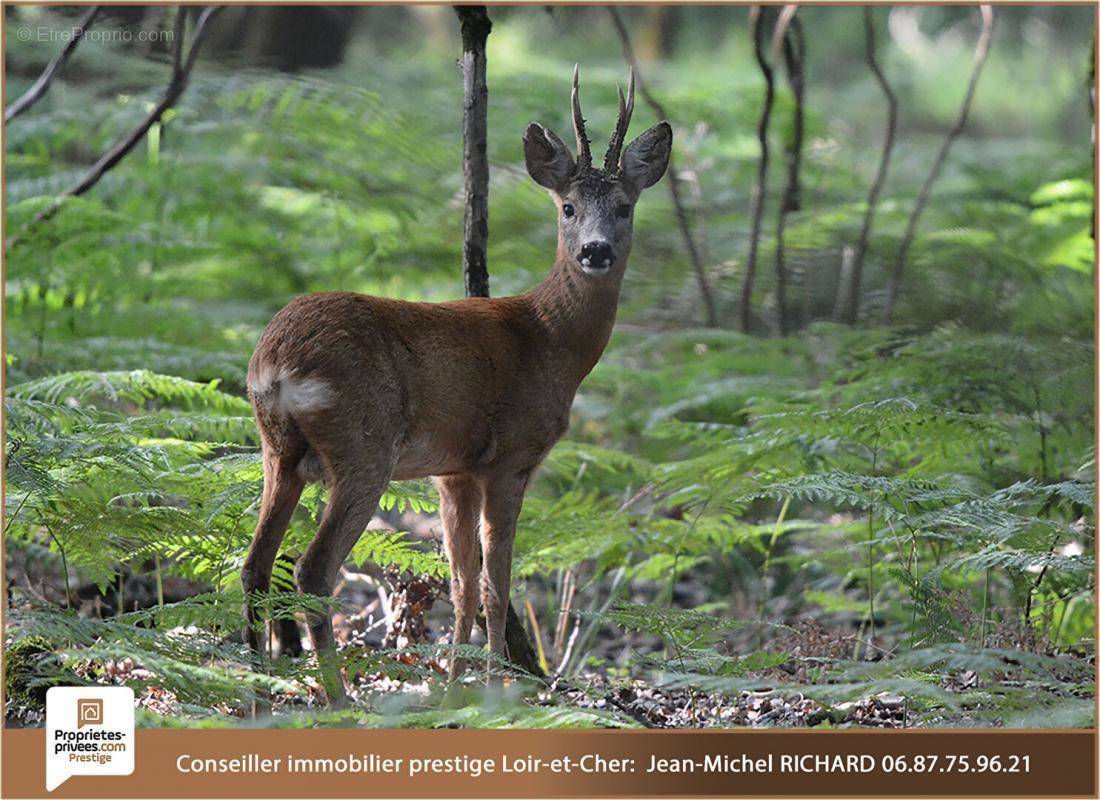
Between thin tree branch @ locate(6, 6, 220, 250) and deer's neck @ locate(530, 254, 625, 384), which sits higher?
thin tree branch @ locate(6, 6, 220, 250)

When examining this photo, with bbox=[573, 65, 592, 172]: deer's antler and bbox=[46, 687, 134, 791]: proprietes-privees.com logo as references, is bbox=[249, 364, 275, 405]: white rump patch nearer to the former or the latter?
bbox=[46, 687, 134, 791]: proprietes-privees.com logo

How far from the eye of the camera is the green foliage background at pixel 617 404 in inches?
186

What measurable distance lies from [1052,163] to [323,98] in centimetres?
834

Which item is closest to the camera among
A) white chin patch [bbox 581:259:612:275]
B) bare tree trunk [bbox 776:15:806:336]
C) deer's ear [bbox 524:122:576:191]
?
white chin patch [bbox 581:259:612:275]

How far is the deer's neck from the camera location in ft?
17.1

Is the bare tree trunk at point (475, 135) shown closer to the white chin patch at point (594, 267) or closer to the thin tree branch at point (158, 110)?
the white chin patch at point (594, 267)

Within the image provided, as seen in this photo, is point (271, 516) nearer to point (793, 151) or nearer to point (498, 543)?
point (498, 543)

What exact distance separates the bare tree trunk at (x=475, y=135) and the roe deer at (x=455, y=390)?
29 cm

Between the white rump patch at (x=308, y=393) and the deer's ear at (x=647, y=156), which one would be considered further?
the deer's ear at (x=647, y=156)

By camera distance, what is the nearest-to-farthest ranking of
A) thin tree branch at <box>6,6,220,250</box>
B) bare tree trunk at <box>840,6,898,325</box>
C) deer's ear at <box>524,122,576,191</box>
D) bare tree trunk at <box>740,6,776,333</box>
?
1. deer's ear at <box>524,122,576,191</box>
2. thin tree branch at <box>6,6,220,250</box>
3. bare tree trunk at <box>740,6,776,333</box>
4. bare tree trunk at <box>840,6,898,325</box>

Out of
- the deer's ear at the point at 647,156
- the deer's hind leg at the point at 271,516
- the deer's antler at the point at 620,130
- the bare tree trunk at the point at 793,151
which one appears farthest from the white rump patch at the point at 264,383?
the bare tree trunk at the point at 793,151

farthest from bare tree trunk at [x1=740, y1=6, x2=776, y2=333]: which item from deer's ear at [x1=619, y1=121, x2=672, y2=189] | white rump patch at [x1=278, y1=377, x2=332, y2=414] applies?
white rump patch at [x1=278, y1=377, x2=332, y2=414]

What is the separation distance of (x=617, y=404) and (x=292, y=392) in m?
4.55

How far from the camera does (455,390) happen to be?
4.80 metres
